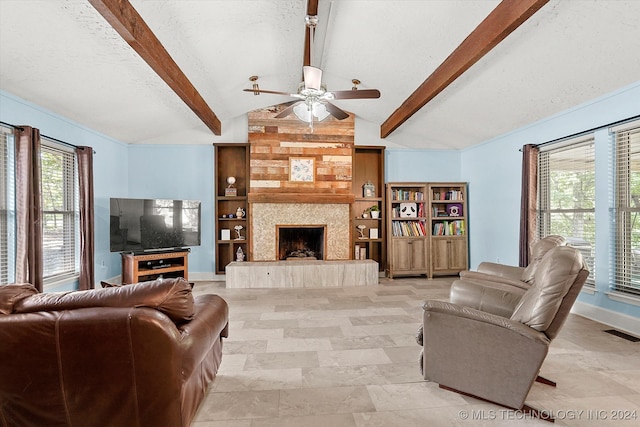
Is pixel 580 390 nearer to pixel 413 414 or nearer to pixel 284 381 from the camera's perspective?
pixel 413 414

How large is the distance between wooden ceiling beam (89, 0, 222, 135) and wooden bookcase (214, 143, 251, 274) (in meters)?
1.62

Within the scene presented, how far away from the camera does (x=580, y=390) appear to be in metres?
2.16

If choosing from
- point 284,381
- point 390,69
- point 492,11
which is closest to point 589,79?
point 492,11

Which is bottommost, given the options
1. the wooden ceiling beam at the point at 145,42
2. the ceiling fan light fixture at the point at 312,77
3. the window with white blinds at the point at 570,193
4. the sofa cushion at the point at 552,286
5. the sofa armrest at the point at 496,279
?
the sofa armrest at the point at 496,279

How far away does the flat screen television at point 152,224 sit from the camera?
474 cm

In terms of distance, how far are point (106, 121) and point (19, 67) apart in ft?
5.43

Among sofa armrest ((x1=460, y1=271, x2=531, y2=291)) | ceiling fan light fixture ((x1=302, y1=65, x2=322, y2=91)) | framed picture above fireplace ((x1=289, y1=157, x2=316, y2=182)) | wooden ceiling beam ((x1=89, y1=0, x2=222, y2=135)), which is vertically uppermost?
wooden ceiling beam ((x1=89, y1=0, x2=222, y2=135))

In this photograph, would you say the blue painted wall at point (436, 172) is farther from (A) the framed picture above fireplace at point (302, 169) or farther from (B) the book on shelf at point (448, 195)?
(A) the framed picture above fireplace at point (302, 169)

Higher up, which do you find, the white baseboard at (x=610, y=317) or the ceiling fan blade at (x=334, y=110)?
the ceiling fan blade at (x=334, y=110)

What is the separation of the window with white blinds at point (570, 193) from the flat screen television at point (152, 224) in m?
5.47

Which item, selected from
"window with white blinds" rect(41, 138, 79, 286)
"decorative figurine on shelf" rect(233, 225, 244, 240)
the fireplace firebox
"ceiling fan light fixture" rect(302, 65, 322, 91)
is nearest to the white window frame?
"ceiling fan light fixture" rect(302, 65, 322, 91)

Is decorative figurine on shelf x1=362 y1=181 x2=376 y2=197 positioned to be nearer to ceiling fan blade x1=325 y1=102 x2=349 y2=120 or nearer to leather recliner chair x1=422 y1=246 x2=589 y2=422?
ceiling fan blade x1=325 y1=102 x2=349 y2=120

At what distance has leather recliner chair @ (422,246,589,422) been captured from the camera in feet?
5.91

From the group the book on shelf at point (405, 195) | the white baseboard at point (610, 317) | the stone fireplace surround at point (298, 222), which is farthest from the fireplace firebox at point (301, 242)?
the white baseboard at point (610, 317)
